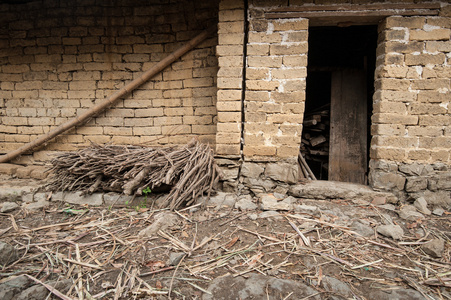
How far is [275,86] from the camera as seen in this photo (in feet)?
9.70

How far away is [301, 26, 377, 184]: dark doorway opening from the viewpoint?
3.80 metres

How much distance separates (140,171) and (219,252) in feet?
4.48

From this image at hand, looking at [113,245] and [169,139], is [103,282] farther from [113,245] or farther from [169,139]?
[169,139]

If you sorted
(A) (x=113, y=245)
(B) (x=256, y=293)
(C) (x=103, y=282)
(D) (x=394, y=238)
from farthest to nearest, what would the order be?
(D) (x=394, y=238), (A) (x=113, y=245), (C) (x=103, y=282), (B) (x=256, y=293)

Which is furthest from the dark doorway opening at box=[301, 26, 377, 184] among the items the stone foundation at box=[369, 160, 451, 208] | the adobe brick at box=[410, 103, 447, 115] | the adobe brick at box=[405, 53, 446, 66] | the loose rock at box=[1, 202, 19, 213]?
the loose rock at box=[1, 202, 19, 213]

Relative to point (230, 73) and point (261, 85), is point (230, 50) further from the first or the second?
point (261, 85)

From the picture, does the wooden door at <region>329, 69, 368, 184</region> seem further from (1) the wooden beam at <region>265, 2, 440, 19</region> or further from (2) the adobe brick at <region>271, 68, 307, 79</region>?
(2) the adobe brick at <region>271, 68, 307, 79</region>

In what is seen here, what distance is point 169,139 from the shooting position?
390 cm

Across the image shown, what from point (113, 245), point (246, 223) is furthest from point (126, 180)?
point (246, 223)

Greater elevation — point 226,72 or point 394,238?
point 226,72

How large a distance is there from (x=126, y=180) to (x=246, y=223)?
1529mm

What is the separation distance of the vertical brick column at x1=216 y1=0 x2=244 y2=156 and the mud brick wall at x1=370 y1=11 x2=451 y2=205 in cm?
182

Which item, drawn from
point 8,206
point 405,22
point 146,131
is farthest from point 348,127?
→ point 8,206

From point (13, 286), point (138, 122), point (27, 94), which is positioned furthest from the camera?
point (27, 94)
